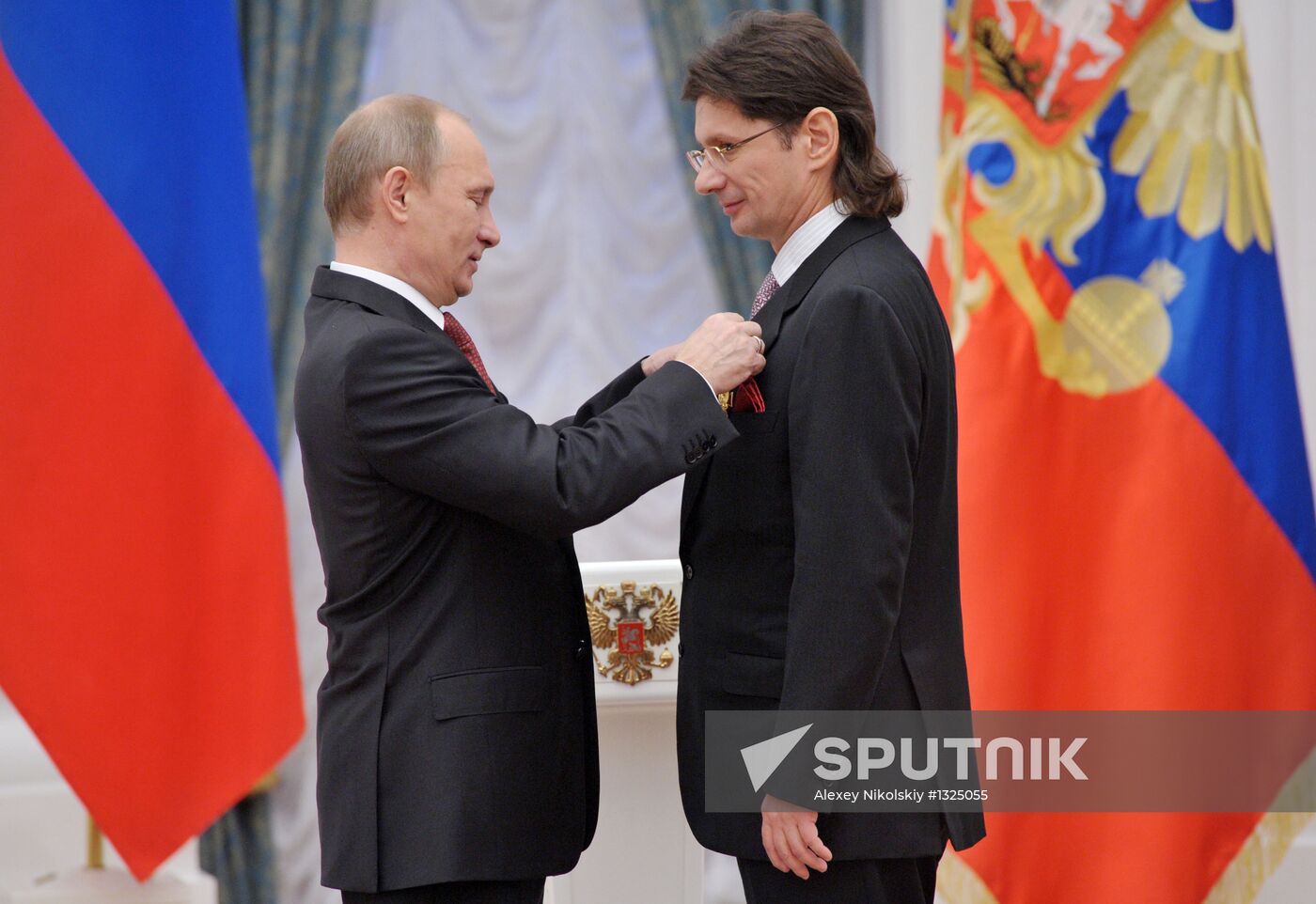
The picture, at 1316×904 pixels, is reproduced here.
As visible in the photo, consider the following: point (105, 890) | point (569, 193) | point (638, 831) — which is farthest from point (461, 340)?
point (569, 193)

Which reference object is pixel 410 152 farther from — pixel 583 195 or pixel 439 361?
pixel 583 195

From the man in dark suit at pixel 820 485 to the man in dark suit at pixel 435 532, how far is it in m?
0.12

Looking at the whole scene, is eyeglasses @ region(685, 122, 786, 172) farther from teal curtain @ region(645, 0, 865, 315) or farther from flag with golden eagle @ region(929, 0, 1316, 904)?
teal curtain @ region(645, 0, 865, 315)

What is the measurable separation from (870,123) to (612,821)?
1813mm

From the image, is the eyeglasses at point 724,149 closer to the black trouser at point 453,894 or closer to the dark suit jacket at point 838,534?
the dark suit jacket at point 838,534

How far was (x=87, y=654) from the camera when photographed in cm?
262

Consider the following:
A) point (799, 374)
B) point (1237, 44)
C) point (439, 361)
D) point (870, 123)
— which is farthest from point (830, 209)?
point (1237, 44)

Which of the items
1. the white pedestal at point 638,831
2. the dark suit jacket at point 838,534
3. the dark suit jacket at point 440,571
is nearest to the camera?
the dark suit jacket at point 838,534

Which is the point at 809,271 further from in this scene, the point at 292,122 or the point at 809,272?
the point at 292,122

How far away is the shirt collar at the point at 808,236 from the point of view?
172cm

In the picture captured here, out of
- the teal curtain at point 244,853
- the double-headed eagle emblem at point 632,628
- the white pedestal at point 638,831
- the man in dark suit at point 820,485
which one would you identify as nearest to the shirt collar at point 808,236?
the man in dark suit at point 820,485

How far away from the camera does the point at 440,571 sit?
169cm

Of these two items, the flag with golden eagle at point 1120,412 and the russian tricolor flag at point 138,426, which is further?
the flag with golden eagle at point 1120,412

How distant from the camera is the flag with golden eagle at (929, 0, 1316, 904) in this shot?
9.23ft
